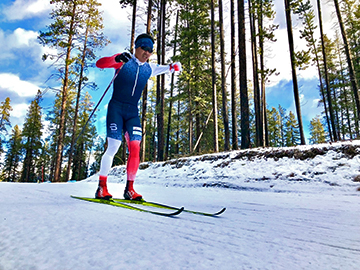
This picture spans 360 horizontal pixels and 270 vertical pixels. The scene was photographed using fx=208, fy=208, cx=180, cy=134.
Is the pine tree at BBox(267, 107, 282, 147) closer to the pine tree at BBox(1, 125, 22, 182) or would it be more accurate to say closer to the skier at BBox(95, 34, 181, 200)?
the skier at BBox(95, 34, 181, 200)

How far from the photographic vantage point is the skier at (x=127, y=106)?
2.84 m

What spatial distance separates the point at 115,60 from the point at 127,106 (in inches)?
25.8

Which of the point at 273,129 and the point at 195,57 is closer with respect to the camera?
the point at 195,57

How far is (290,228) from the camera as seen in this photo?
4.39ft

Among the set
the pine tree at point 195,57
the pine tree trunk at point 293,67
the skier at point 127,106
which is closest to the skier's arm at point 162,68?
the skier at point 127,106

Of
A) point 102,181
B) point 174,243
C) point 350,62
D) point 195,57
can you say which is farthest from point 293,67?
point 174,243

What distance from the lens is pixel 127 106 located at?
297 cm

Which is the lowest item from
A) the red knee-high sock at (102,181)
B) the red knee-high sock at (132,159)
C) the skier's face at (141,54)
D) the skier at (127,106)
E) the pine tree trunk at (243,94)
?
the red knee-high sock at (102,181)

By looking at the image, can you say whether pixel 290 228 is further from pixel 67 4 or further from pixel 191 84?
pixel 67 4

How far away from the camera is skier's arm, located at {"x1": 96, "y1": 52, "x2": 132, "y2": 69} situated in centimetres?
285

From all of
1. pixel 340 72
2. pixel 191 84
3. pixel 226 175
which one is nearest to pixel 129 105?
pixel 226 175

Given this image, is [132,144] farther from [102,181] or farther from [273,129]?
[273,129]

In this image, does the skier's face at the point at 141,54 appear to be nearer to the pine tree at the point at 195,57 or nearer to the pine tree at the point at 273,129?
the pine tree at the point at 195,57

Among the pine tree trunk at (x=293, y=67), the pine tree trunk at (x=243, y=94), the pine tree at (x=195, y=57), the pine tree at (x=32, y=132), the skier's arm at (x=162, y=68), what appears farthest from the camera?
the pine tree at (x=32, y=132)
